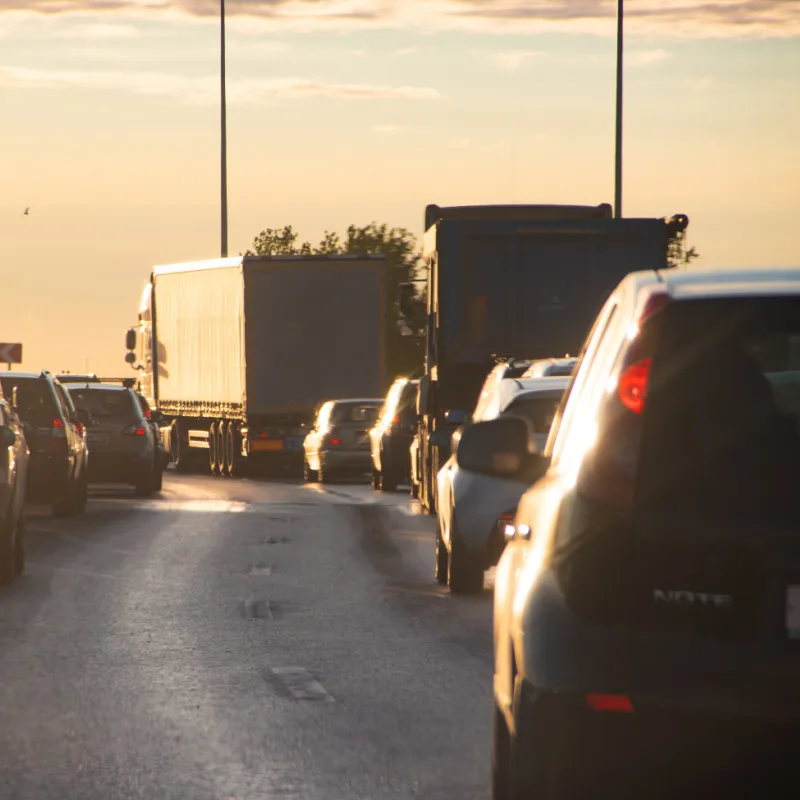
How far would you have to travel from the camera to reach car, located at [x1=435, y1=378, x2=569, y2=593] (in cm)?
1363

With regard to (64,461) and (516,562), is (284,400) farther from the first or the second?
(516,562)

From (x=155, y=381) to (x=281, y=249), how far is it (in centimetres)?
5510

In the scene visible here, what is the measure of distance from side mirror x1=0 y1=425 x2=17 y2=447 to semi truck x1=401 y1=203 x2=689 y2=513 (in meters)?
7.32

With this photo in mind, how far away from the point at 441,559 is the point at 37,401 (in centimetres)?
936

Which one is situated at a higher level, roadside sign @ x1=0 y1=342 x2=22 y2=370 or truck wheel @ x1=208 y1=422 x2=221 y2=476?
roadside sign @ x1=0 y1=342 x2=22 y2=370

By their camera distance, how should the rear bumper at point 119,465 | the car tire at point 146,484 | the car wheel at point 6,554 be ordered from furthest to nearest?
the car tire at point 146,484
the rear bumper at point 119,465
the car wheel at point 6,554

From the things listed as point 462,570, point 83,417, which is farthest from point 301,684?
point 83,417

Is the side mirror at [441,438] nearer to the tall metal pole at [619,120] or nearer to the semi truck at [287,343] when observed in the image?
the semi truck at [287,343]

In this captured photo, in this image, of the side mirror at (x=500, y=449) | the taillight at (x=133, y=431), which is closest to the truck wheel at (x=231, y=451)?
the taillight at (x=133, y=431)

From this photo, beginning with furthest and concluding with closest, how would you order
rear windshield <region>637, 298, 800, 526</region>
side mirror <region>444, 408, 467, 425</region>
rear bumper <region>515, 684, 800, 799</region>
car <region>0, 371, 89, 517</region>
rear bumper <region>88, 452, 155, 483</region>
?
rear bumper <region>88, 452, 155, 483</region> → car <region>0, 371, 89, 517</region> → side mirror <region>444, 408, 467, 425</region> → rear windshield <region>637, 298, 800, 526</region> → rear bumper <region>515, 684, 800, 799</region>

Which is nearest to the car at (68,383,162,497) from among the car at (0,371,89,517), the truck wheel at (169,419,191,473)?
the car at (0,371,89,517)

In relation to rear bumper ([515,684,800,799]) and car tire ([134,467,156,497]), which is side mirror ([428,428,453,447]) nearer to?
rear bumper ([515,684,800,799])

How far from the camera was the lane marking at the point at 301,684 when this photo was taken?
916cm

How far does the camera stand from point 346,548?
1877 cm
